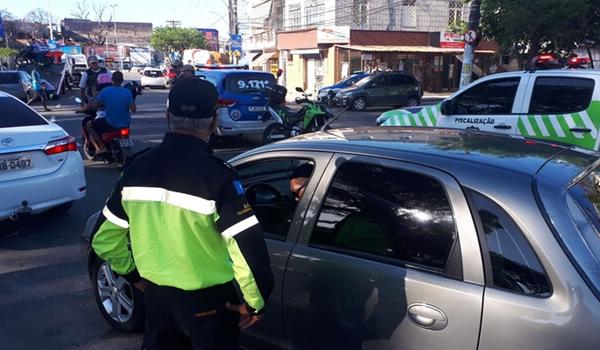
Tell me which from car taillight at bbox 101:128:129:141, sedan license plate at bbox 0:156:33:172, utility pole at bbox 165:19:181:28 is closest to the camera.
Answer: sedan license plate at bbox 0:156:33:172

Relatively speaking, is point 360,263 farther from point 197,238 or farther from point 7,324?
point 7,324

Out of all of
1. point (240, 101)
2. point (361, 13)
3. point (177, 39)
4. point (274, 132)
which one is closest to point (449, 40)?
point (361, 13)

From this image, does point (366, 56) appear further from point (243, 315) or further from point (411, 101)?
point (243, 315)

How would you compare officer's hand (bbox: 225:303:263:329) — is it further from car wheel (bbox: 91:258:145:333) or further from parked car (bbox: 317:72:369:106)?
parked car (bbox: 317:72:369:106)

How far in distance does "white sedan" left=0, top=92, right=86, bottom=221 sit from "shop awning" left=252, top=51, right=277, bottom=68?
130 feet

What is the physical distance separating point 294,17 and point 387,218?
4074cm

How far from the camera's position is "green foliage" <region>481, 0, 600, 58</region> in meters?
19.8

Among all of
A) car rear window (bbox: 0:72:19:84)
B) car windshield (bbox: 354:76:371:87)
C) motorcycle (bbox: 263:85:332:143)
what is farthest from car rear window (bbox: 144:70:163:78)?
motorcycle (bbox: 263:85:332:143)

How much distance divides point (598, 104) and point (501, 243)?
4968mm

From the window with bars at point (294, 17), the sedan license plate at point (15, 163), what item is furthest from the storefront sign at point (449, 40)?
the sedan license plate at point (15, 163)

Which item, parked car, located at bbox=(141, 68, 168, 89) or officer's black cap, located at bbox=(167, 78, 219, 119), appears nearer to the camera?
officer's black cap, located at bbox=(167, 78, 219, 119)

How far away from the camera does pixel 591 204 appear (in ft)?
7.27

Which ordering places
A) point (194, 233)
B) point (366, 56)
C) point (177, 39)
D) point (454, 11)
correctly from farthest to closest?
point (177, 39) → point (454, 11) → point (366, 56) → point (194, 233)

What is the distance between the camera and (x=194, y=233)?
80.0 inches
